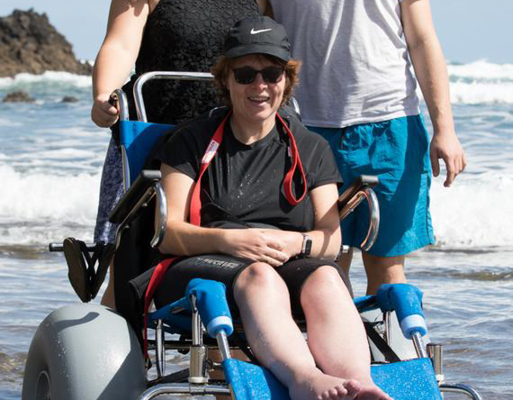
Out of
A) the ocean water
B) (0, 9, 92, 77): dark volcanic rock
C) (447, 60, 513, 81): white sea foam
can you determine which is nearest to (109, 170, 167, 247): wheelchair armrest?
the ocean water

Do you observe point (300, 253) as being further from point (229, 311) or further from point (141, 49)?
point (141, 49)

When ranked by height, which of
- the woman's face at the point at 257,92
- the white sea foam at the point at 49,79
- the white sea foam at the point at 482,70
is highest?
the woman's face at the point at 257,92

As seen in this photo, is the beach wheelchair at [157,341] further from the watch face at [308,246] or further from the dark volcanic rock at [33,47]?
the dark volcanic rock at [33,47]

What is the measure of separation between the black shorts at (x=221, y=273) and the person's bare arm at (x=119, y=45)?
2.21 ft

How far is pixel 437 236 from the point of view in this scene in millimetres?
9383

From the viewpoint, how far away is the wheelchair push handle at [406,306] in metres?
3.18

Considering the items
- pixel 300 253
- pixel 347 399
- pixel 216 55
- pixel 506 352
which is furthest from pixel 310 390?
pixel 506 352

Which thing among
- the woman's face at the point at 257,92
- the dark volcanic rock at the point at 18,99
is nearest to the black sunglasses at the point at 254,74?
the woman's face at the point at 257,92

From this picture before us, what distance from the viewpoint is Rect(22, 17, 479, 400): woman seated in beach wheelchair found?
2.98 meters

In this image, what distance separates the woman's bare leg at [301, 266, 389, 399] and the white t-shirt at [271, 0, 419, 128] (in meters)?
0.89

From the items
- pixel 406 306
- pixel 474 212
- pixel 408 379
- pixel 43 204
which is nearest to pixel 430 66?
pixel 406 306

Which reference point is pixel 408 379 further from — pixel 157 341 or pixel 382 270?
pixel 382 270

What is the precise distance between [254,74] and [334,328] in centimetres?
86

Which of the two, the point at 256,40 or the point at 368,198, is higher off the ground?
the point at 256,40
